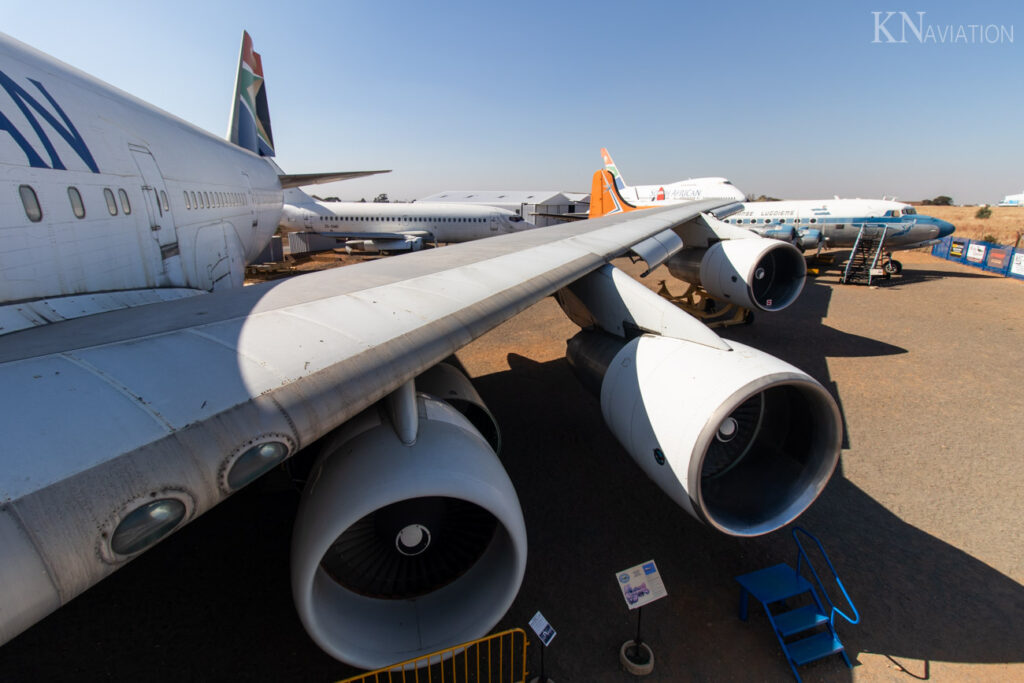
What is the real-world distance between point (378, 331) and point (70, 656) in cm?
406

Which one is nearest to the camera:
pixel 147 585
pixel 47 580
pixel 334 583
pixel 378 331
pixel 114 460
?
pixel 47 580

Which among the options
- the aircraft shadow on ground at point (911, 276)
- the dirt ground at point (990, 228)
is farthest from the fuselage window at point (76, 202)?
the dirt ground at point (990, 228)

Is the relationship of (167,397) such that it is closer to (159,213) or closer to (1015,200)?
(159,213)

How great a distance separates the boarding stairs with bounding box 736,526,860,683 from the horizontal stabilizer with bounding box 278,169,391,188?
13.9 metres

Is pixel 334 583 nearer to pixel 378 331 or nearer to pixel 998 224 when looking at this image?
pixel 378 331

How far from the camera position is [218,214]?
7.25 meters

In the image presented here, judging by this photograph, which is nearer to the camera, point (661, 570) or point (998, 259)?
point (661, 570)

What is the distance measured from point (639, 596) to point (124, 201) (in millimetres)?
5980

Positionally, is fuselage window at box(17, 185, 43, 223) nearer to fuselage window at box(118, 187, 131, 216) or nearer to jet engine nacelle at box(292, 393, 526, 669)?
fuselage window at box(118, 187, 131, 216)

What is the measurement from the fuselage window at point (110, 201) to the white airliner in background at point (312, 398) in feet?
0.11

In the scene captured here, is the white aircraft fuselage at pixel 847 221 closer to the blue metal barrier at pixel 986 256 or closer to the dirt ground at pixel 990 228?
the blue metal barrier at pixel 986 256

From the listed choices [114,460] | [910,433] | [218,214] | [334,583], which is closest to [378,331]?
[114,460]

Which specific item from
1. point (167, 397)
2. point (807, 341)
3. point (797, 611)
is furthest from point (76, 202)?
point (807, 341)

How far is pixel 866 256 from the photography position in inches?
769
